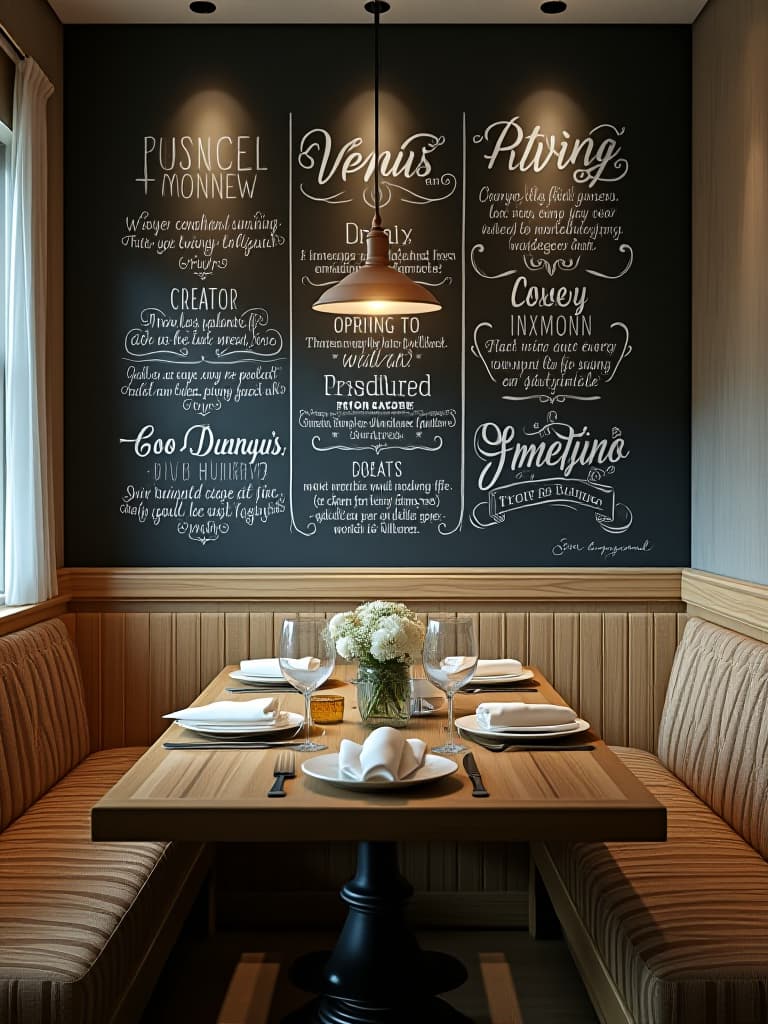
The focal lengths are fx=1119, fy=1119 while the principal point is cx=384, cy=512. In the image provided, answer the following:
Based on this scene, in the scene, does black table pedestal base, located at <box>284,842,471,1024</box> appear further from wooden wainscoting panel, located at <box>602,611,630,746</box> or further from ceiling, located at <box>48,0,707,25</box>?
ceiling, located at <box>48,0,707,25</box>

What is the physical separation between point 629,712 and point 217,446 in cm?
167

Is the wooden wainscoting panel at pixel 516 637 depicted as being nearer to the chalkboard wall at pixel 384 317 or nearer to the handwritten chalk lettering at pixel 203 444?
the chalkboard wall at pixel 384 317

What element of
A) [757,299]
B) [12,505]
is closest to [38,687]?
[12,505]

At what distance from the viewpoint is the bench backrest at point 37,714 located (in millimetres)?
2912

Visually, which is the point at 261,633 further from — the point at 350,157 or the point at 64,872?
the point at 350,157

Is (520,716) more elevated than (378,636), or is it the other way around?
(378,636)

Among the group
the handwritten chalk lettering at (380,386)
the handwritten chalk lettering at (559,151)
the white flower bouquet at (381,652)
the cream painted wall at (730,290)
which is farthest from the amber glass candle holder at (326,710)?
the handwritten chalk lettering at (559,151)

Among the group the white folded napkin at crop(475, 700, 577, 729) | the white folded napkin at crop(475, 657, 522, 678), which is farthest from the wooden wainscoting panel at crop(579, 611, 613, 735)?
the white folded napkin at crop(475, 700, 577, 729)

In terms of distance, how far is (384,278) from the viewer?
286cm

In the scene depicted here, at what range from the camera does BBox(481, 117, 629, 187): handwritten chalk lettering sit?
384cm

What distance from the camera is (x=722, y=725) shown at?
3.11m

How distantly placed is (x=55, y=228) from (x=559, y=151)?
5.68 ft

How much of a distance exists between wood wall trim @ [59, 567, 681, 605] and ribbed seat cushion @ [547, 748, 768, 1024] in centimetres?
91

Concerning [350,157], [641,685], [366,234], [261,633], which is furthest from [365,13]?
[641,685]
